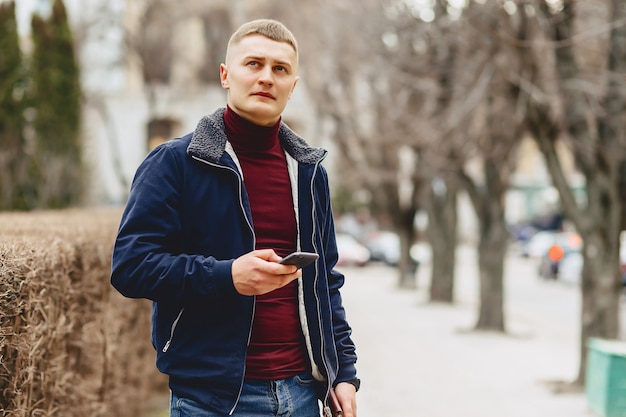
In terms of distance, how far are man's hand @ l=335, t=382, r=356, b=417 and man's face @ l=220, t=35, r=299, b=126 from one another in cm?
95

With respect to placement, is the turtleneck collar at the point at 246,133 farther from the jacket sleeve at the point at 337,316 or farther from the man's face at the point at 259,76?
the jacket sleeve at the point at 337,316

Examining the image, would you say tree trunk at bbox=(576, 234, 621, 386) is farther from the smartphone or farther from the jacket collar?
the smartphone

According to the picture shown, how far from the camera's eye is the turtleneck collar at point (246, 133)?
3.01 m

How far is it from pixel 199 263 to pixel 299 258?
1.02 feet

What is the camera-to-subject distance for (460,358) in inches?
522

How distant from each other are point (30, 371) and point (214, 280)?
1633 millimetres

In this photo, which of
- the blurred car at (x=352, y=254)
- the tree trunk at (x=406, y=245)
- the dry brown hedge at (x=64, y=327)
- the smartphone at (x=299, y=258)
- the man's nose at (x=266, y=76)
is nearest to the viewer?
the smartphone at (x=299, y=258)

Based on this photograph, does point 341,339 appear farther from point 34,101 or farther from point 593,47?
point 34,101

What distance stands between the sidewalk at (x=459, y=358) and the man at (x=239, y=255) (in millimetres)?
6438

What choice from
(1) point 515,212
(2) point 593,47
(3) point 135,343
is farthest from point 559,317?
(1) point 515,212

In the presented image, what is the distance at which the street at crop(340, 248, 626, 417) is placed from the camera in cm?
975

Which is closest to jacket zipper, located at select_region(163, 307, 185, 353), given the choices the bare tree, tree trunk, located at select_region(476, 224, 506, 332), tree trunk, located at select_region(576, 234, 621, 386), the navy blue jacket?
the navy blue jacket

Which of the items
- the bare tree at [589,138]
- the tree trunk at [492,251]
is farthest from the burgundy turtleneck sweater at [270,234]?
the tree trunk at [492,251]

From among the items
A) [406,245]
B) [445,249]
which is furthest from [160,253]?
[406,245]
